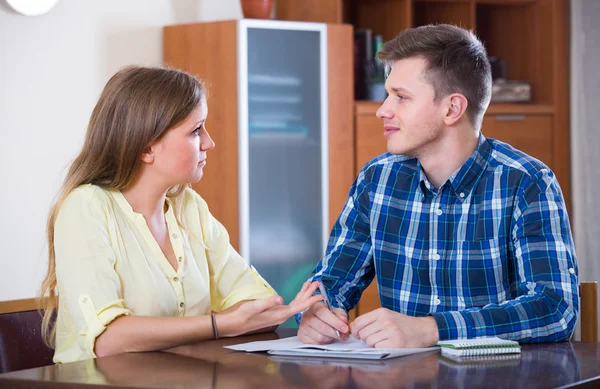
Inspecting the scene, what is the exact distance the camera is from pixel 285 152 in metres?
4.08

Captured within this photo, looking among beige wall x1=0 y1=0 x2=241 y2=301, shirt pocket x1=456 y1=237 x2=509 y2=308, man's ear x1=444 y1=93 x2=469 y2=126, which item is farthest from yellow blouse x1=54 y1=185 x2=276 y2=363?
beige wall x1=0 y1=0 x2=241 y2=301

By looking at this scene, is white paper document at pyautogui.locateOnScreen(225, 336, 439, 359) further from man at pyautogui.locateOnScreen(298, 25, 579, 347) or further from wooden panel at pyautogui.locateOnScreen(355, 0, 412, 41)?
wooden panel at pyautogui.locateOnScreen(355, 0, 412, 41)

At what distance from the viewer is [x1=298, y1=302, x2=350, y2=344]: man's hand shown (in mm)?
1686

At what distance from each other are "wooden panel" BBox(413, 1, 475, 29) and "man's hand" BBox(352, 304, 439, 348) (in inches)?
125

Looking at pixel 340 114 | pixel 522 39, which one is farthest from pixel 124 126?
pixel 522 39

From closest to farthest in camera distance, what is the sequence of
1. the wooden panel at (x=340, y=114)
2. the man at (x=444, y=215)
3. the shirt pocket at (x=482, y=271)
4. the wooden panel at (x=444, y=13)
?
the man at (x=444, y=215) < the shirt pocket at (x=482, y=271) < the wooden panel at (x=340, y=114) < the wooden panel at (x=444, y=13)

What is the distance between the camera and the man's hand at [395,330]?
157 centimetres

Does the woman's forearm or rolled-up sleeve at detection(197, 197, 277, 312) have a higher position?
rolled-up sleeve at detection(197, 197, 277, 312)

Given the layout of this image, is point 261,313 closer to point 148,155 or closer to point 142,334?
point 142,334

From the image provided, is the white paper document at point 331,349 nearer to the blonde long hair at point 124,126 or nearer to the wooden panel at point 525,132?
the blonde long hair at point 124,126

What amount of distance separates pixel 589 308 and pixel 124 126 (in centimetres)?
108

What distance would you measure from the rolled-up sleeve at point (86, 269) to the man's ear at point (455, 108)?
832 millimetres

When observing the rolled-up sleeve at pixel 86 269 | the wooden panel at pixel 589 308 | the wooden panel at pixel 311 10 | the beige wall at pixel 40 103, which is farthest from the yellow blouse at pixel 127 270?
the wooden panel at pixel 311 10

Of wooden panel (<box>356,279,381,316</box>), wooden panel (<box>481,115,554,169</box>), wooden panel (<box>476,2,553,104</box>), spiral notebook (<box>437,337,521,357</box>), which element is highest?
wooden panel (<box>476,2,553,104</box>)
